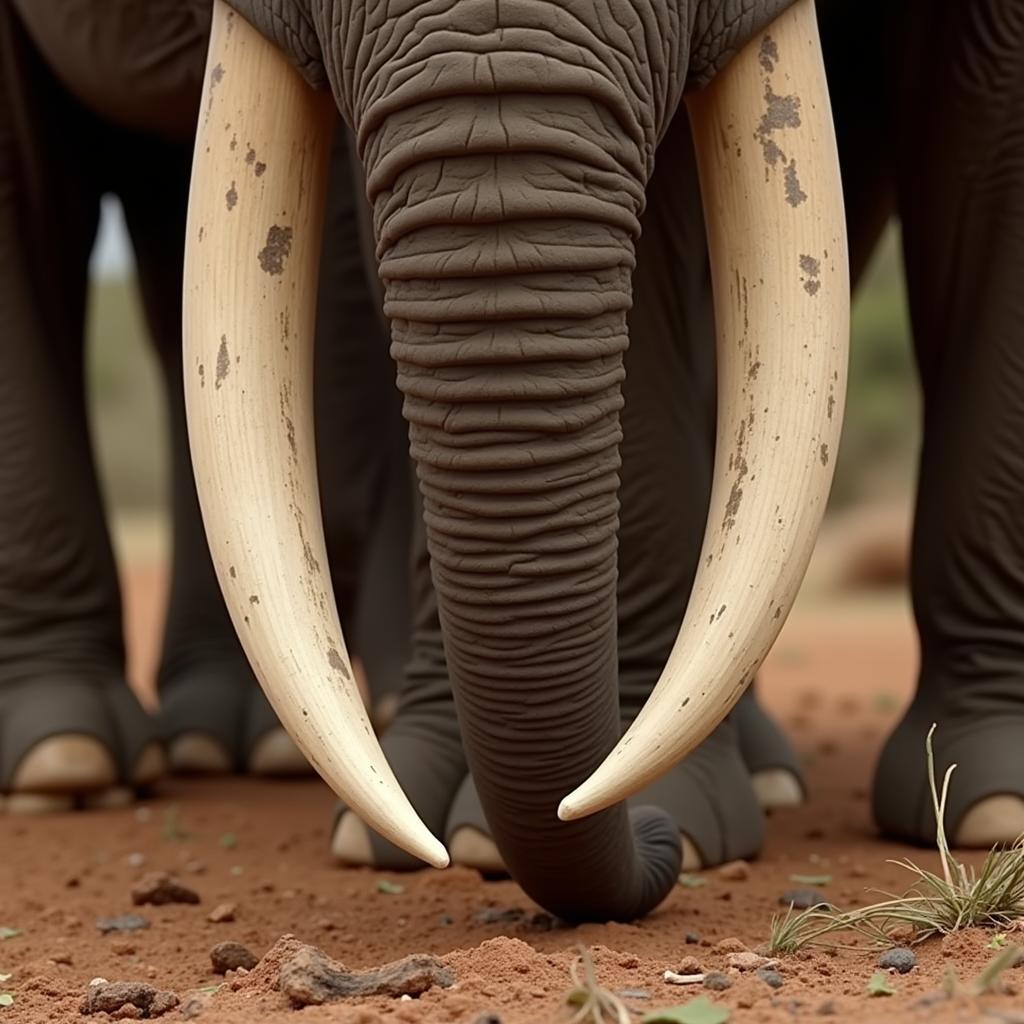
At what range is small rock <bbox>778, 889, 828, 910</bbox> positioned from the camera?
3471mm

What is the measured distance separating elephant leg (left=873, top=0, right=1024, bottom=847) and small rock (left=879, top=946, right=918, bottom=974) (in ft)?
4.22

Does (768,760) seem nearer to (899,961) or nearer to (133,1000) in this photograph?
(899,961)

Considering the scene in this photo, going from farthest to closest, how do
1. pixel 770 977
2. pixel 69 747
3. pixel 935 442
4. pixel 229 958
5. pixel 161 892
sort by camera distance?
pixel 69 747, pixel 935 442, pixel 161 892, pixel 229 958, pixel 770 977

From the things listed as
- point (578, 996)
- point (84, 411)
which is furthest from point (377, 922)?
point (84, 411)

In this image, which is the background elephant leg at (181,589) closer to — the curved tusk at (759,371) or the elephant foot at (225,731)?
the elephant foot at (225,731)

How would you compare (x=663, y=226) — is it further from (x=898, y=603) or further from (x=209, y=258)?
(x=898, y=603)

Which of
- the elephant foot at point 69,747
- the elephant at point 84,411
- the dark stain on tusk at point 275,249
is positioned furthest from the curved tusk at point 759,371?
the elephant foot at point 69,747

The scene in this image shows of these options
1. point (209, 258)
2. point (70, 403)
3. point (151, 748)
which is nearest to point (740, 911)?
point (209, 258)

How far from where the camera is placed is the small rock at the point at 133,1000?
268 centimetres

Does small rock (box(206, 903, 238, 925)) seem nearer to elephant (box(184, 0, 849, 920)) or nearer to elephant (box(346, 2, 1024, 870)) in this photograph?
elephant (box(346, 2, 1024, 870))

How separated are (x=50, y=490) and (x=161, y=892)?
5.08 ft

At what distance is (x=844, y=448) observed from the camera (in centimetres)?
2123

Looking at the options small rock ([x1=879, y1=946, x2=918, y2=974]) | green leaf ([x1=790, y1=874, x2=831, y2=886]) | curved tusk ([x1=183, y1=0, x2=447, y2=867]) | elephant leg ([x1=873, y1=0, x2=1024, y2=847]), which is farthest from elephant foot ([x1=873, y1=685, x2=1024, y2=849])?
curved tusk ([x1=183, y1=0, x2=447, y2=867])

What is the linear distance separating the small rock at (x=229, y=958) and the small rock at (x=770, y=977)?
30.7 inches
